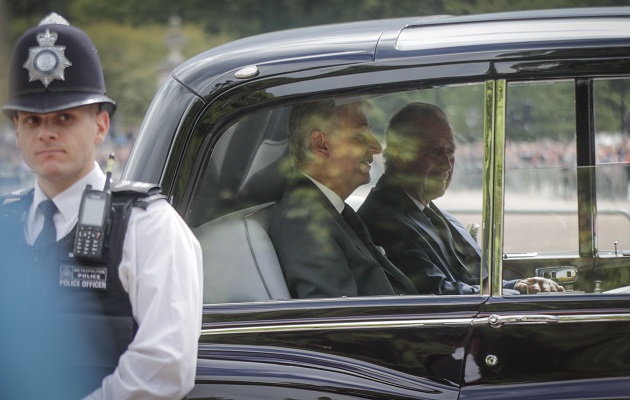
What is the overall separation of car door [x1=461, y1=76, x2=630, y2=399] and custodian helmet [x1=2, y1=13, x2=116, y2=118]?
997 millimetres

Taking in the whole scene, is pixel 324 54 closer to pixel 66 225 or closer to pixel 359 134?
pixel 359 134

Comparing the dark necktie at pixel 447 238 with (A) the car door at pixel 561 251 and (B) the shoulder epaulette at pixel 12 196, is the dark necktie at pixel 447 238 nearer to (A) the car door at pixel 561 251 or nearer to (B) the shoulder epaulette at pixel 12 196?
(A) the car door at pixel 561 251

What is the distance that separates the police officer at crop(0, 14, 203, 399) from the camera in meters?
2.06

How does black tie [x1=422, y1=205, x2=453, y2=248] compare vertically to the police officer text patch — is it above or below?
above

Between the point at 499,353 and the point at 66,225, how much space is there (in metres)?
A: 1.04

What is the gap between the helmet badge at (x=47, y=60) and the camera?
2.22m

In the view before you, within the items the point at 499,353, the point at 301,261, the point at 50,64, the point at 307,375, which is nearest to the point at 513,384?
the point at 499,353

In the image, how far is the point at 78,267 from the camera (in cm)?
215

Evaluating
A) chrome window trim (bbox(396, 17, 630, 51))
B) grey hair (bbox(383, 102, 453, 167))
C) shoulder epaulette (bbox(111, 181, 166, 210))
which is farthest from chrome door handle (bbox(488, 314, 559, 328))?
shoulder epaulette (bbox(111, 181, 166, 210))

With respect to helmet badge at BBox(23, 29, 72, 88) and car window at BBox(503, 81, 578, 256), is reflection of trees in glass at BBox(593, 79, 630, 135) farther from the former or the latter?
helmet badge at BBox(23, 29, 72, 88)

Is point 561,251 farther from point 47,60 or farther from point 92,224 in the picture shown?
point 47,60

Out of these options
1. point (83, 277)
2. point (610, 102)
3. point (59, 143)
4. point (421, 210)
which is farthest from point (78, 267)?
point (610, 102)

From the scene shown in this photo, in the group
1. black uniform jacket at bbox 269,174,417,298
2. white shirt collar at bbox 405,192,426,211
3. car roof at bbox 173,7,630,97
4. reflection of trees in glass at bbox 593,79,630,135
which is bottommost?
black uniform jacket at bbox 269,174,417,298

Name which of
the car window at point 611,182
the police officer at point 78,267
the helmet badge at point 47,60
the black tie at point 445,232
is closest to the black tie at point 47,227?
the police officer at point 78,267
